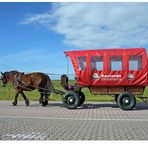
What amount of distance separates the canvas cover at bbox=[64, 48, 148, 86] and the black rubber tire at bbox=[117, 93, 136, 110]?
559mm

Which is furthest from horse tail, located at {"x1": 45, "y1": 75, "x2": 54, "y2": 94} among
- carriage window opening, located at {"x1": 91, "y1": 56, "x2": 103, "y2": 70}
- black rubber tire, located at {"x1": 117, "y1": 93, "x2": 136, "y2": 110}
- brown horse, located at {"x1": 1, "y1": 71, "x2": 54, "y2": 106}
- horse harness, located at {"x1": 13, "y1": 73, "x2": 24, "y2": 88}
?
black rubber tire, located at {"x1": 117, "y1": 93, "x2": 136, "y2": 110}

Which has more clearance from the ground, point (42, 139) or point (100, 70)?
point (100, 70)

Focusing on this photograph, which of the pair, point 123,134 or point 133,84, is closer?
point 123,134

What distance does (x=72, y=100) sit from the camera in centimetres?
1819

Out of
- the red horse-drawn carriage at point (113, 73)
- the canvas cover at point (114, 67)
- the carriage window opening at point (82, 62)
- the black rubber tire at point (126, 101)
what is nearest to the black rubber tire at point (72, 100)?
the red horse-drawn carriage at point (113, 73)

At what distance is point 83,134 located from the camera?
398 inches

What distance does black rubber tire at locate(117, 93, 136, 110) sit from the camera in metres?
17.5

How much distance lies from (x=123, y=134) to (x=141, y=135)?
1.60ft

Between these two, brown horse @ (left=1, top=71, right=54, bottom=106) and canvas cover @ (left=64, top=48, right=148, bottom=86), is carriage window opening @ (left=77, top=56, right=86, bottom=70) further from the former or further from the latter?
brown horse @ (left=1, top=71, right=54, bottom=106)

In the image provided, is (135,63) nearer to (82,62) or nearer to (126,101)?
(126,101)

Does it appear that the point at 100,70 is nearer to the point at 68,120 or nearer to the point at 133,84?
the point at 133,84
